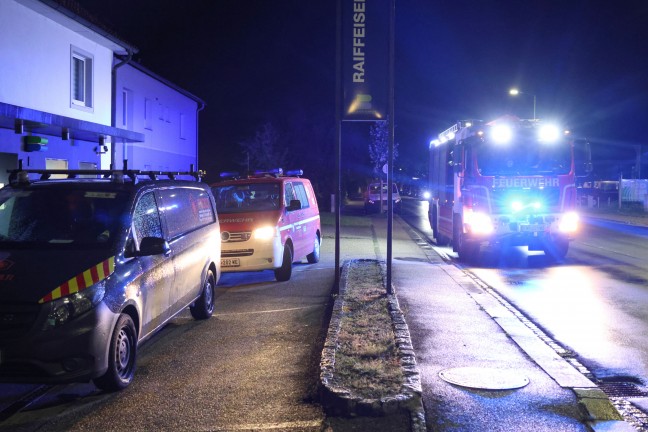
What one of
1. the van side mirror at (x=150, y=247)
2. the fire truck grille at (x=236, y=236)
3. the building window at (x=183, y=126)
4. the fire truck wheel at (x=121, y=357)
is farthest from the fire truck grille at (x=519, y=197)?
the building window at (x=183, y=126)

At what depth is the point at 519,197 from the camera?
1470 cm

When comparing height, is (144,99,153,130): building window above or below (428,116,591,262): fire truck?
above

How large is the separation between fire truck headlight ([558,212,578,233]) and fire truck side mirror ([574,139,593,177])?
1.01 m

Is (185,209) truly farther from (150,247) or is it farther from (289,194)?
(289,194)

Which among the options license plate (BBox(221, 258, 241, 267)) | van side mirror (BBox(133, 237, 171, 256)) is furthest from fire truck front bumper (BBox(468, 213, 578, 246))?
van side mirror (BBox(133, 237, 171, 256))

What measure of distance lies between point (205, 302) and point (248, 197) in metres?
4.26

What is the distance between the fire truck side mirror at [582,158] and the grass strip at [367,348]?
280 inches

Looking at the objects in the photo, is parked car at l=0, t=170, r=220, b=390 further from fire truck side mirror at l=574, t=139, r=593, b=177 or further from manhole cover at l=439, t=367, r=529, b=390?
fire truck side mirror at l=574, t=139, r=593, b=177

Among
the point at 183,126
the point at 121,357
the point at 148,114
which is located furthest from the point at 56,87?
the point at 183,126

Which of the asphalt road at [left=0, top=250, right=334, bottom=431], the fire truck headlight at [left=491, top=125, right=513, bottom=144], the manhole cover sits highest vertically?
the fire truck headlight at [left=491, top=125, right=513, bottom=144]

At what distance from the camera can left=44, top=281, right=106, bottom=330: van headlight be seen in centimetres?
506

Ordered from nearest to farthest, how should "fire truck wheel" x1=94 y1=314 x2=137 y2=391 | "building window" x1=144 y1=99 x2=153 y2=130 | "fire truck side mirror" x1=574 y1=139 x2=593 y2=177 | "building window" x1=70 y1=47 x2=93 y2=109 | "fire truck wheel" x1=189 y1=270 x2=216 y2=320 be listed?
"fire truck wheel" x1=94 y1=314 x2=137 y2=391 → "fire truck wheel" x1=189 y1=270 x2=216 y2=320 → "fire truck side mirror" x1=574 y1=139 x2=593 y2=177 → "building window" x1=70 y1=47 x2=93 y2=109 → "building window" x1=144 y1=99 x2=153 y2=130

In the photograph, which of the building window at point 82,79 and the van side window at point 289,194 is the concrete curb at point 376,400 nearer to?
the van side window at point 289,194

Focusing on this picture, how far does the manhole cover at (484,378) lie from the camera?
18.7 ft
